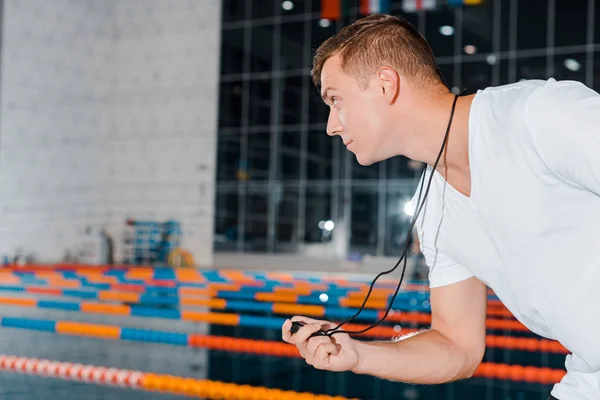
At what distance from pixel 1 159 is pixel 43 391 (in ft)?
39.1

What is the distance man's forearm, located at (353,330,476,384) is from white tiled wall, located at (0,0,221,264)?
14.7m

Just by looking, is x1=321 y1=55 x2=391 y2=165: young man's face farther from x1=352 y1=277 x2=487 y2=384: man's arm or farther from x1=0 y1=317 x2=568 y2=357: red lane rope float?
x1=0 y1=317 x2=568 y2=357: red lane rope float

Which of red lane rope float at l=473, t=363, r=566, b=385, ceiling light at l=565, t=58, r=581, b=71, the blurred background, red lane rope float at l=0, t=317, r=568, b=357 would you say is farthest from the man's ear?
ceiling light at l=565, t=58, r=581, b=71

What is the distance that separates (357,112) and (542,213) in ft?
1.35

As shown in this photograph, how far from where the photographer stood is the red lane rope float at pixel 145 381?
12.8ft

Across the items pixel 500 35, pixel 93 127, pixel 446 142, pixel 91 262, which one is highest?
pixel 500 35

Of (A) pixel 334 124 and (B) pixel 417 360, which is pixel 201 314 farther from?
(A) pixel 334 124

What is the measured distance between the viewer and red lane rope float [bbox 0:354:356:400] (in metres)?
3.91

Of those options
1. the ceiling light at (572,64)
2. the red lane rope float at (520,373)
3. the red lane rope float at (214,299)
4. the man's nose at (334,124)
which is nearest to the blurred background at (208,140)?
the ceiling light at (572,64)

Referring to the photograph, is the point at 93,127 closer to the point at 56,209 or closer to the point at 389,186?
the point at 56,209

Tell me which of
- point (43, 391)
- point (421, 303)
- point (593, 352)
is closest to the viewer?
point (593, 352)

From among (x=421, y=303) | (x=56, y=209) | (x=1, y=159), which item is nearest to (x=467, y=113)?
(x=421, y=303)

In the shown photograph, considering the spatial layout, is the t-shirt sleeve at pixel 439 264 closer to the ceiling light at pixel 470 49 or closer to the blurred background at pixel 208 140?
the blurred background at pixel 208 140

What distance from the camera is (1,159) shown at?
1467cm
